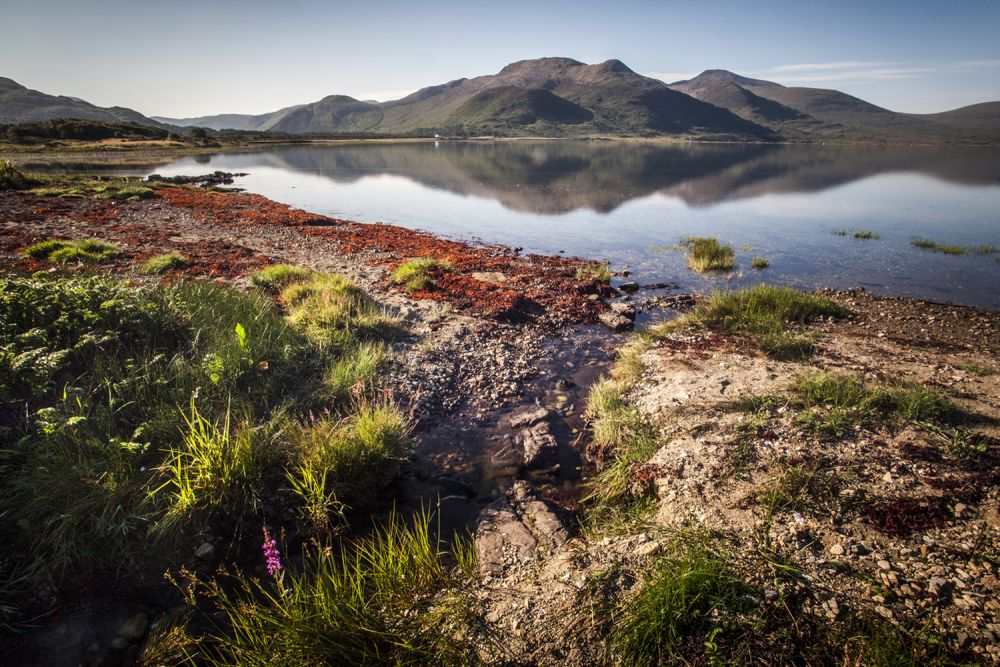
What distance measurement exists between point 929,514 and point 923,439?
→ 6.10 ft

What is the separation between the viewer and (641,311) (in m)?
14.0

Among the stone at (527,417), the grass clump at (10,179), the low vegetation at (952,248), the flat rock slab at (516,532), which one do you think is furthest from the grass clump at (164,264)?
the low vegetation at (952,248)

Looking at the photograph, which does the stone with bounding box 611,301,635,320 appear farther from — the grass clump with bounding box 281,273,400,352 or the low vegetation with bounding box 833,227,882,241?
the low vegetation with bounding box 833,227,882,241

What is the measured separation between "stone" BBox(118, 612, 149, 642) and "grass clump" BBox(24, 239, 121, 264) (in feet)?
50.2

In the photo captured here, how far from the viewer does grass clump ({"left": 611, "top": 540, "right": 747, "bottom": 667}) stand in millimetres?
3125

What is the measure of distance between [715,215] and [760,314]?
24.9m

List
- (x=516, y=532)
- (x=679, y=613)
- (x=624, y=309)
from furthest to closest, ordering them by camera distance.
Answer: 1. (x=624, y=309)
2. (x=516, y=532)
3. (x=679, y=613)

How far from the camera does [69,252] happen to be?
48.4 ft

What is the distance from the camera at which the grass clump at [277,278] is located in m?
13.0

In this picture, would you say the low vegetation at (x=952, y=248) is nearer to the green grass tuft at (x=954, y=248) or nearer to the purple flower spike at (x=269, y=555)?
the green grass tuft at (x=954, y=248)

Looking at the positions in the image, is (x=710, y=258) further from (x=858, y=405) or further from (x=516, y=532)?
(x=516, y=532)

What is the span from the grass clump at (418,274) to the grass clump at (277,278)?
3064 millimetres

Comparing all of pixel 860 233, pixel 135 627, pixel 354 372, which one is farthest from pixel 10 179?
pixel 860 233

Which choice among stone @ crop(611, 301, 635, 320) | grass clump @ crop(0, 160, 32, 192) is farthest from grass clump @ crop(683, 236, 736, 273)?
grass clump @ crop(0, 160, 32, 192)
